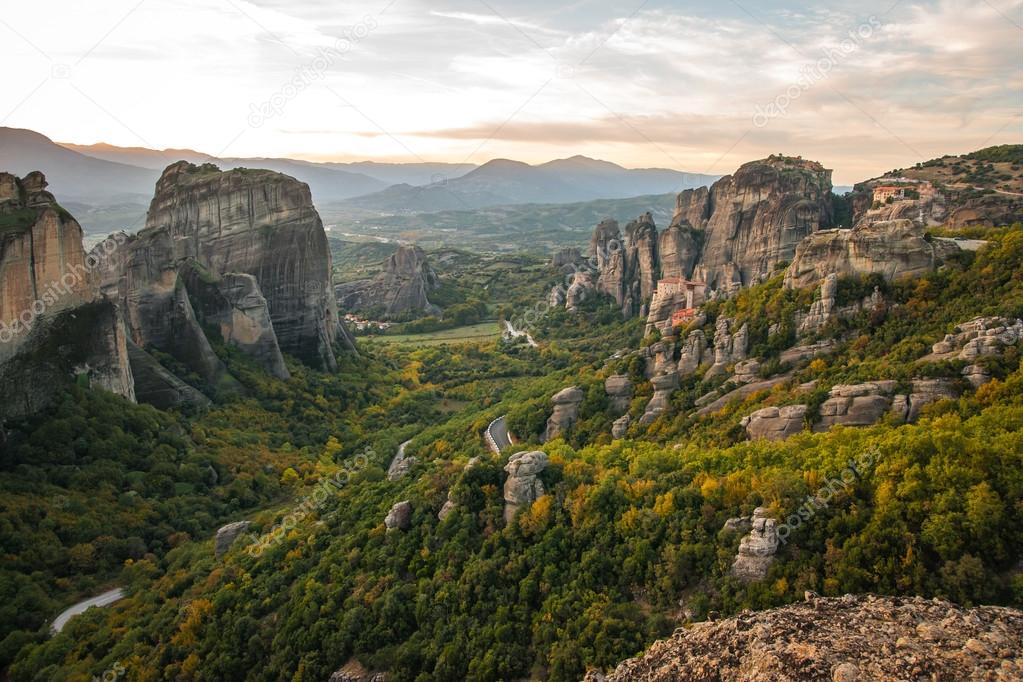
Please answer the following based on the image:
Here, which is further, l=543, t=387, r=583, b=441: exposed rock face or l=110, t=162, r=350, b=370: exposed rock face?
l=110, t=162, r=350, b=370: exposed rock face

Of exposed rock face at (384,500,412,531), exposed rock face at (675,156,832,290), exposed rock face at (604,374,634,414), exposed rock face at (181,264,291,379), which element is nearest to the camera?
exposed rock face at (384,500,412,531)

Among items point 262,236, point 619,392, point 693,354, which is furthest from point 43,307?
point 693,354

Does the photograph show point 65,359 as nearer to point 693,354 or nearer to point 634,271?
point 693,354

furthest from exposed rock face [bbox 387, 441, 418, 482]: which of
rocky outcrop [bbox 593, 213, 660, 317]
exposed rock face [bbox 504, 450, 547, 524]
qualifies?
rocky outcrop [bbox 593, 213, 660, 317]

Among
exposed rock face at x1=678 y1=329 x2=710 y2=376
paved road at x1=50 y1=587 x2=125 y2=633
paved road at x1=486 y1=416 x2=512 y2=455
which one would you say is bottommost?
paved road at x1=50 y1=587 x2=125 y2=633

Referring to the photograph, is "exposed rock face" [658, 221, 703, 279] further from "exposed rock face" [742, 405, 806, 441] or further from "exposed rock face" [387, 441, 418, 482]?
"exposed rock face" [742, 405, 806, 441]

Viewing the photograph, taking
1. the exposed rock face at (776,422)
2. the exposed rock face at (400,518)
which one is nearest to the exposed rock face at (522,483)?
the exposed rock face at (400,518)
